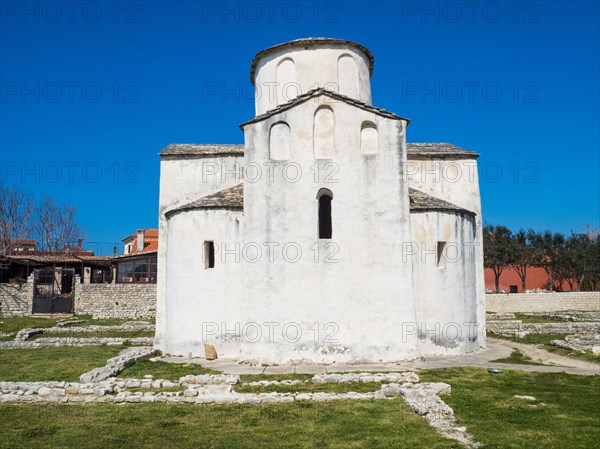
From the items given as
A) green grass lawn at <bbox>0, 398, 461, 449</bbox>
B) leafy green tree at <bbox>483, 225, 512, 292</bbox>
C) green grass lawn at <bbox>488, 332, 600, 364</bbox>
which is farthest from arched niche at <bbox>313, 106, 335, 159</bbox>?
leafy green tree at <bbox>483, 225, 512, 292</bbox>

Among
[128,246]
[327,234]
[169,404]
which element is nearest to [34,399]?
[169,404]

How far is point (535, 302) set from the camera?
3722cm

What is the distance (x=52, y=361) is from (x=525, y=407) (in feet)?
43.6

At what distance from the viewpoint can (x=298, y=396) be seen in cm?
988

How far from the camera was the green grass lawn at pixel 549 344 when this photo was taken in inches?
603

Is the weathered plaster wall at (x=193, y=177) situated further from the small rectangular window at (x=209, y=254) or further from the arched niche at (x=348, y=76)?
the arched niche at (x=348, y=76)

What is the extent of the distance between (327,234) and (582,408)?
30.8 ft

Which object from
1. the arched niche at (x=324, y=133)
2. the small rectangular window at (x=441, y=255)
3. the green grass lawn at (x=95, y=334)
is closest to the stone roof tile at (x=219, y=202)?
the arched niche at (x=324, y=133)

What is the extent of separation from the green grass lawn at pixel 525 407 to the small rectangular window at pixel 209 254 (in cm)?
746

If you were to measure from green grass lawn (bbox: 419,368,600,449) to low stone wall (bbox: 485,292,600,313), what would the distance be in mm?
26404

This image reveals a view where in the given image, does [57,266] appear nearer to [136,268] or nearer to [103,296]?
[136,268]

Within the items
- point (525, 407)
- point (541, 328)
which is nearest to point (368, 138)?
point (525, 407)

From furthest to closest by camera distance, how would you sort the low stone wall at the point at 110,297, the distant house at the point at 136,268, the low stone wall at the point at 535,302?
the distant house at the point at 136,268 < the low stone wall at the point at 535,302 < the low stone wall at the point at 110,297

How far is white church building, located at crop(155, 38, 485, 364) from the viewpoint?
47.6 ft
